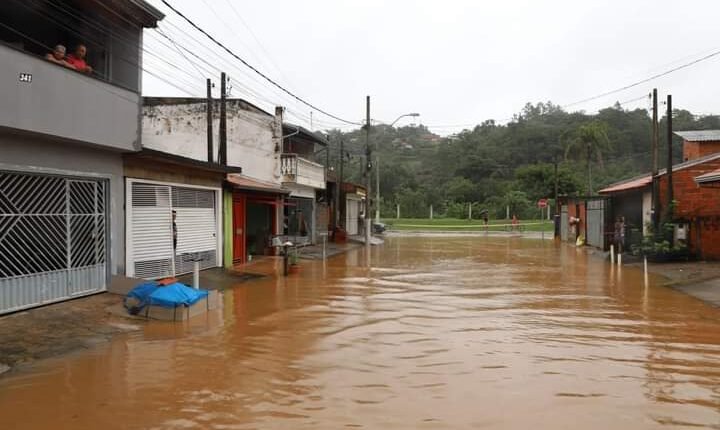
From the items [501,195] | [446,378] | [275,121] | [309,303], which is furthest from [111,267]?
[501,195]

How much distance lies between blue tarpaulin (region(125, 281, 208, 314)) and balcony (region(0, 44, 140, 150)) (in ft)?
10.4

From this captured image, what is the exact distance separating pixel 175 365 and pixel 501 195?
73488 mm

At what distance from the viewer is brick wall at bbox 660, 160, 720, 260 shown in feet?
74.2

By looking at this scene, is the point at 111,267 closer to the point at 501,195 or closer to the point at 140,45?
the point at 140,45

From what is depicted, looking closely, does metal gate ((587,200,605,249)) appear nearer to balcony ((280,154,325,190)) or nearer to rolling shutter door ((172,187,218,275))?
balcony ((280,154,325,190))

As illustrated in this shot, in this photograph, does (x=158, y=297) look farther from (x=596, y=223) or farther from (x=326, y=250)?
(x=596, y=223)

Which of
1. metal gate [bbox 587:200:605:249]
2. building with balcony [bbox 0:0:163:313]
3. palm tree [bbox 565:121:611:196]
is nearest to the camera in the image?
building with balcony [bbox 0:0:163:313]

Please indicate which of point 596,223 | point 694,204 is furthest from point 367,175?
point 694,204

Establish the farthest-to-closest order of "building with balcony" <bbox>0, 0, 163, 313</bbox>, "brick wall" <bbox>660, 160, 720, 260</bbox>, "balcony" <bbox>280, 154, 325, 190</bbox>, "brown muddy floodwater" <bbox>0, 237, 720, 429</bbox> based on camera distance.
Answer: "balcony" <bbox>280, 154, 325, 190</bbox>
"brick wall" <bbox>660, 160, 720, 260</bbox>
"building with balcony" <bbox>0, 0, 163, 313</bbox>
"brown muddy floodwater" <bbox>0, 237, 720, 429</bbox>

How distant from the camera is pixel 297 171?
28.9m

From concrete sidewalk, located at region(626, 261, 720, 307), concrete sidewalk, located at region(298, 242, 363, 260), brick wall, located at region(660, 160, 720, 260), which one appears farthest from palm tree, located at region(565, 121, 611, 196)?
concrete sidewalk, located at region(626, 261, 720, 307)

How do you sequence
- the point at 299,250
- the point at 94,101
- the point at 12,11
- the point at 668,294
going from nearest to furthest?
the point at 94,101 → the point at 12,11 → the point at 668,294 → the point at 299,250

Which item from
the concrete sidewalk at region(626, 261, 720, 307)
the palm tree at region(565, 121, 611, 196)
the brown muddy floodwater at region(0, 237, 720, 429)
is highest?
the palm tree at region(565, 121, 611, 196)

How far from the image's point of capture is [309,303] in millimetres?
14094
